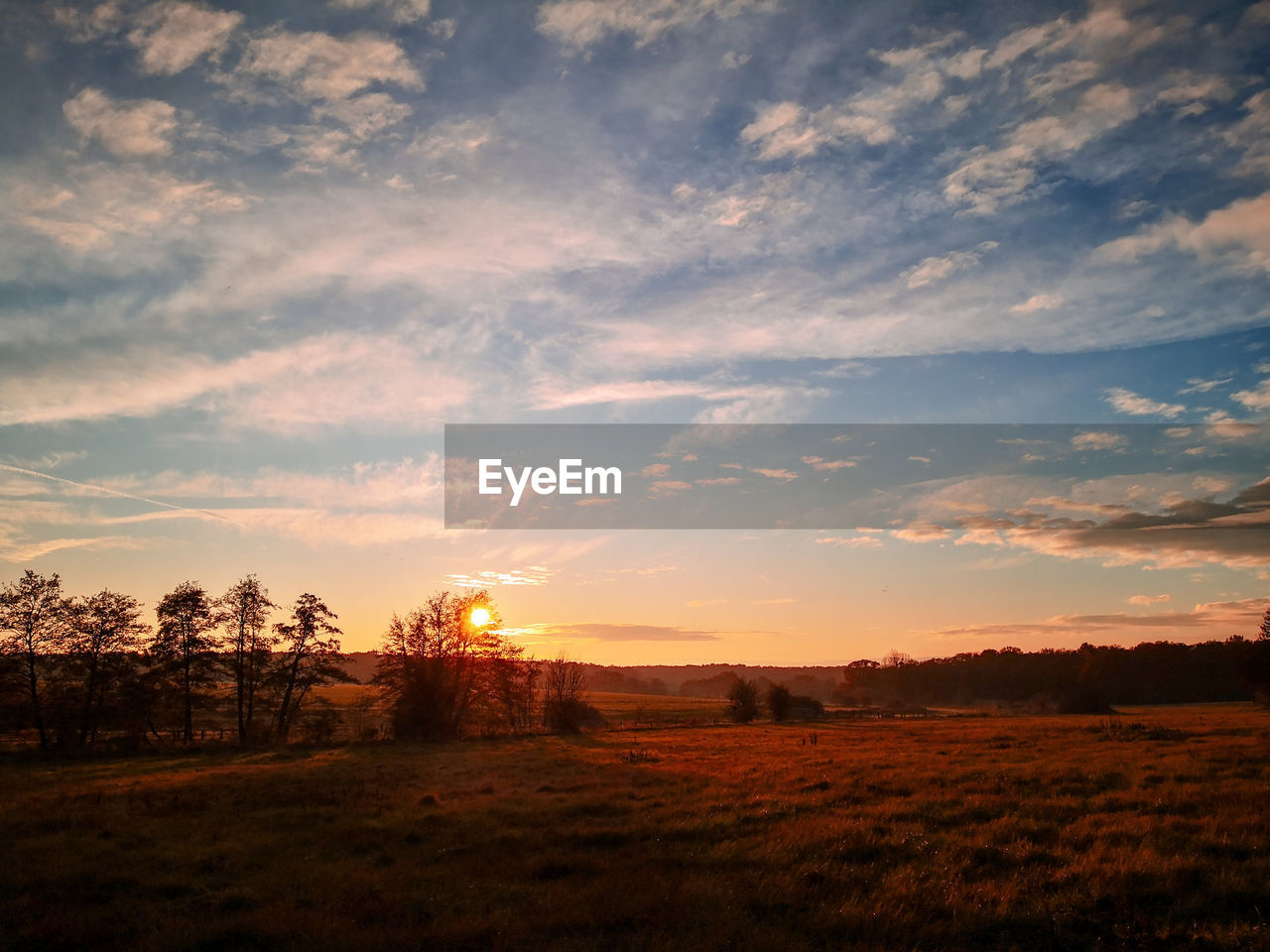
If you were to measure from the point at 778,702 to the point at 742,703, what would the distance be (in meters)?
5.41

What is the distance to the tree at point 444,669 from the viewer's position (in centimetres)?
5491

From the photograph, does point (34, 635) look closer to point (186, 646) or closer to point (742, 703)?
point (186, 646)

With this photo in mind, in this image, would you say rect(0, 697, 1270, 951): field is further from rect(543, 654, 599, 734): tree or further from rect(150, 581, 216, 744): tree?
rect(543, 654, 599, 734): tree

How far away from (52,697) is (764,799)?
49197 millimetres

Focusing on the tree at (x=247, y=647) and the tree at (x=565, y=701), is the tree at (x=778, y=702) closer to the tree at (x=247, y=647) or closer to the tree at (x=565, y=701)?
the tree at (x=565, y=701)

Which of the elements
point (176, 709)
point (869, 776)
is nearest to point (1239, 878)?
point (869, 776)

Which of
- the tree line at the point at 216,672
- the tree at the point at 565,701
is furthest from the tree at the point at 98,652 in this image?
the tree at the point at 565,701

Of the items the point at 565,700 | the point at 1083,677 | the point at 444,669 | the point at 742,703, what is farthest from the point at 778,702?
the point at 1083,677

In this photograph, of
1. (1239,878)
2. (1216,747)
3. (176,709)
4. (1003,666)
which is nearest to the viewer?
(1239,878)

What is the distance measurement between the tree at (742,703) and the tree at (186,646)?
53.1 m

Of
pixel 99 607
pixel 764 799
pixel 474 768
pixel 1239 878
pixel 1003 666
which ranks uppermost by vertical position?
pixel 99 607

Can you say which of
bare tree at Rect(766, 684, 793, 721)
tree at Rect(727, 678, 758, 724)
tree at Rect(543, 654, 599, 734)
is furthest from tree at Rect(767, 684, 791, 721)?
tree at Rect(543, 654, 599, 734)

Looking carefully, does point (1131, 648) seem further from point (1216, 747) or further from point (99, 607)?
point (99, 607)

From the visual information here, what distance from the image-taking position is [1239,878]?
11.0 metres
